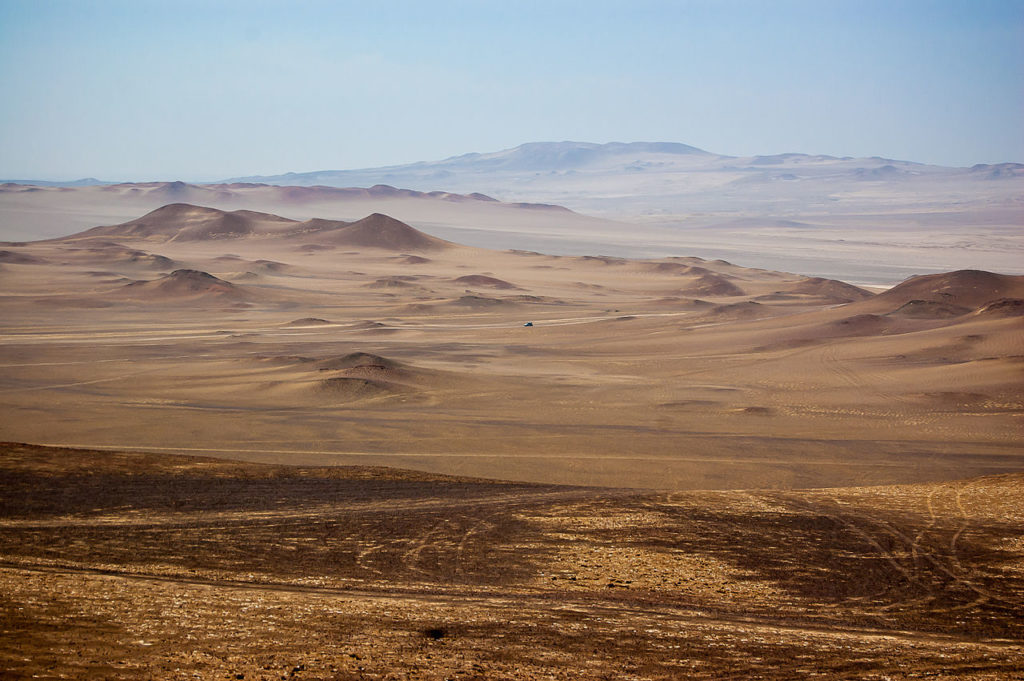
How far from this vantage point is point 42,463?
48.4 feet

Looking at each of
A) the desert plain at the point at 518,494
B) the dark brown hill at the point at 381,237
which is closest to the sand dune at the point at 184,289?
the desert plain at the point at 518,494

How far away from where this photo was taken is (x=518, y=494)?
47.4ft

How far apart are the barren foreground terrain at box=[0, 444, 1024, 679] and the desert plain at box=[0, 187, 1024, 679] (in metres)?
0.05

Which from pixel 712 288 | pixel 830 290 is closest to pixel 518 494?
pixel 830 290

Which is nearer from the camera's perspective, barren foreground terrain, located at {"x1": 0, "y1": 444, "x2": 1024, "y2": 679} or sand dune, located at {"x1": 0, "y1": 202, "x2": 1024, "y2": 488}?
barren foreground terrain, located at {"x1": 0, "y1": 444, "x2": 1024, "y2": 679}

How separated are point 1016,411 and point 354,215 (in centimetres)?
Answer: 14283

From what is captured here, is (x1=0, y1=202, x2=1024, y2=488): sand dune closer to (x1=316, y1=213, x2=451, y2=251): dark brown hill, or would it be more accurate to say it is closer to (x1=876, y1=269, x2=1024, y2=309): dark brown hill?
(x1=876, y1=269, x2=1024, y2=309): dark brown hill

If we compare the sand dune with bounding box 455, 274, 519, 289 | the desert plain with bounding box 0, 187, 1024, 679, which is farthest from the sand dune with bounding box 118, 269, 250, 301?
the sand dune with bounding box 455, 274, 519, 289

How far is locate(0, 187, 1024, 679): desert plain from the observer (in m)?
8.47

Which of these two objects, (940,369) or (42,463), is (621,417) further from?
(42,463)

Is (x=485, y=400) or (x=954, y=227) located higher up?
(x=954, y=227)

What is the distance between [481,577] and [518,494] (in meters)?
3.95

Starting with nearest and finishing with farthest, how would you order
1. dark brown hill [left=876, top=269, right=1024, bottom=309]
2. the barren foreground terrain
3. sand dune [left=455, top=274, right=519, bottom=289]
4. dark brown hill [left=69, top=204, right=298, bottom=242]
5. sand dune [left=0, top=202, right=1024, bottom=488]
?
the barren foreground terrain < sand dune [left=0, top=202, right=1024, bottom=488] < dark brown hill [left=876, top=269, right=1024, bottom=309] < sand dune [left=455, top=274, right=519, bottom=289] < dark brown hill [left=69, top=204, right=298, bottom=242]

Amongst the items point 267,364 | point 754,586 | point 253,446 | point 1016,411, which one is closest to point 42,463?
point 253,446
